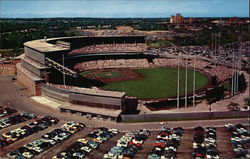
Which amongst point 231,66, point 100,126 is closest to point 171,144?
point 100,126

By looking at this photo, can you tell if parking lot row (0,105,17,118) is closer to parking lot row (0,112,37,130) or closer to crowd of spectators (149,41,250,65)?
parking lot row (0,112,37,130)

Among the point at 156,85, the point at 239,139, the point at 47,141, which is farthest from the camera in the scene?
the point at 156,85

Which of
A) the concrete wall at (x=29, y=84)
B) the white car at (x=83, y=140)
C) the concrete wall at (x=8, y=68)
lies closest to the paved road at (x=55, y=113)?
the concrete wall at (x=29, y=84)

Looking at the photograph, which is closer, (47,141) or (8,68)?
(47,141)

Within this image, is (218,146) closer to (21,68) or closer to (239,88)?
(239,88)

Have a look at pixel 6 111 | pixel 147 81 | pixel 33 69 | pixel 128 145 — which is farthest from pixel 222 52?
pixel 128 145

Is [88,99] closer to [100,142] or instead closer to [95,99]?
[95,99]

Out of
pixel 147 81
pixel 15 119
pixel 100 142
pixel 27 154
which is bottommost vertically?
pixel 27 154

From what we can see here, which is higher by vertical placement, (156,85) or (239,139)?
(156,85)
